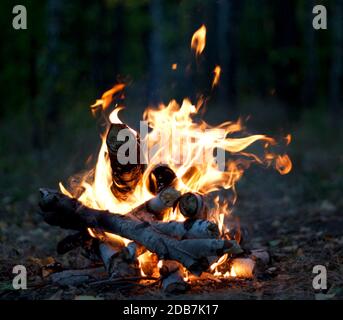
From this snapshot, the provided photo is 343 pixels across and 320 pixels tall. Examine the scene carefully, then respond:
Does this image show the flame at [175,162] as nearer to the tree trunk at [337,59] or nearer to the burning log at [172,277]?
the burning log at [172,277]

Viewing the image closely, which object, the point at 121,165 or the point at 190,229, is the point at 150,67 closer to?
the point at 121,165

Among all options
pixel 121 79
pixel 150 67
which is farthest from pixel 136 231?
pixel 121 79

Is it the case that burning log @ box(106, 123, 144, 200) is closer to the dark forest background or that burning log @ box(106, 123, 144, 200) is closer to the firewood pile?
the firewood pile

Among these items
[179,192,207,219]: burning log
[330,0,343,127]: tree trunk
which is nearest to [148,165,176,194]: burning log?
[179,192,207,219]: burning log

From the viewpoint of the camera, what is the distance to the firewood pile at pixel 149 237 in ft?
19.3

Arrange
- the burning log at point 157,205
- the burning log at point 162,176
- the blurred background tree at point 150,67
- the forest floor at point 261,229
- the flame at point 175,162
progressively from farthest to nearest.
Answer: the blurred background tree at point 150,67 → the flame at point 175,162 → the burning log at point 162,176 → the burning log at point 157,205 → the forest floor at point 261,229

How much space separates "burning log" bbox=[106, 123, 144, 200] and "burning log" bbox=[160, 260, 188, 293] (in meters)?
1.02

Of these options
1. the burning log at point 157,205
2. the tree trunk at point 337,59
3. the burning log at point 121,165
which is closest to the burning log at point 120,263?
the burning log at point 157,205

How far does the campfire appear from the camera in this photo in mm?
5949

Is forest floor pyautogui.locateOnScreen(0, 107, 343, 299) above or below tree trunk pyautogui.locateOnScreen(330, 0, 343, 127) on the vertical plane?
below

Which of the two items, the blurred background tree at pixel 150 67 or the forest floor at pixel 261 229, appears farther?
the blurred background tree at pixel 150 67

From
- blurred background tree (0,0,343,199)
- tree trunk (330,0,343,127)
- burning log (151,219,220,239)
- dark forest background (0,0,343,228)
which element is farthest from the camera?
tree trunk (330,0,343,127)

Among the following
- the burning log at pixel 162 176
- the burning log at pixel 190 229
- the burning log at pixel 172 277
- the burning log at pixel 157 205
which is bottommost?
the burning log at pixel 172 277
